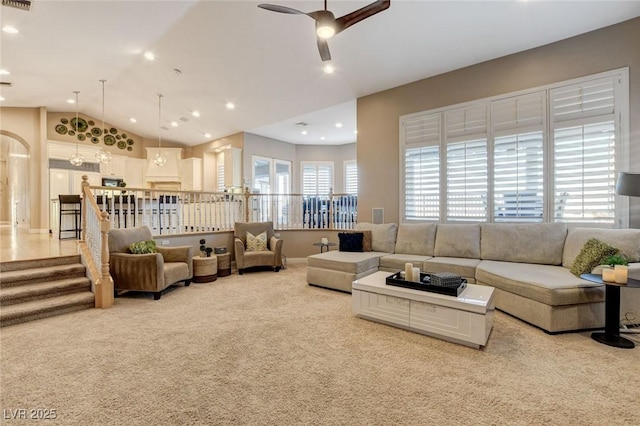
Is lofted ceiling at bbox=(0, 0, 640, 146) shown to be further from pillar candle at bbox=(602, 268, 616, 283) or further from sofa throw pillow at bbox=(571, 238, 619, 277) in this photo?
pillar candle at bbox=(602, 268, 616, 283)

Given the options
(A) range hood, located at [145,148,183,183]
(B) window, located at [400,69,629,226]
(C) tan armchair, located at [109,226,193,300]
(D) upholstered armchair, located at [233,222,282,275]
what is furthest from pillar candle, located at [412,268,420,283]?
(A) range hood, located at [145,148,183,183]

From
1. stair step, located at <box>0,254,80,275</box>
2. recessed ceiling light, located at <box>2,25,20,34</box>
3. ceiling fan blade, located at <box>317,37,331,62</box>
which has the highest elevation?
recessed ceiling light, located at <box>2,25,20,34</box>

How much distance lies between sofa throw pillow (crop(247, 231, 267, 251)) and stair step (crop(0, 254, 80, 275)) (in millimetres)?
2617

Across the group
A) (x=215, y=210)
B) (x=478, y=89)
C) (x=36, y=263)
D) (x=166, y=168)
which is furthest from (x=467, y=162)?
(x=166, y=168)

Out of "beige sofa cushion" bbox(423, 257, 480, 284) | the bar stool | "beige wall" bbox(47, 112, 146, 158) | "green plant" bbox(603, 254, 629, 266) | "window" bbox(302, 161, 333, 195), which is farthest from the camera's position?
"window" bbox(302, 161, 333, 195)

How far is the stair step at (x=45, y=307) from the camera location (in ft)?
10.2

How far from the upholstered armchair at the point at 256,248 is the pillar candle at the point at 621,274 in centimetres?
462

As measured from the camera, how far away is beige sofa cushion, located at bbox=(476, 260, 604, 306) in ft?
9.11

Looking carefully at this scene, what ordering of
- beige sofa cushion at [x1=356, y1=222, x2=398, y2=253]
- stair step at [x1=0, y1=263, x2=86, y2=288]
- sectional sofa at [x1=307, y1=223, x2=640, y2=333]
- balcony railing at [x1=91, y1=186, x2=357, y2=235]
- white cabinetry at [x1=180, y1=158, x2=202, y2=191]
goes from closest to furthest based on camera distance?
sectional sofa at [x1=307, y1=223, x2=640, y2=333]
stair step at [x1=0, y1=263, x2=86, y2=288]
beige sofa cushion at [x1=356, y1=222, x2=398, y2=253]
balcony railing at [x1=91, y1=186, x2=357, y2=235]
white cabinetry at [x1=180, y1=158, x2=202, y2=191]

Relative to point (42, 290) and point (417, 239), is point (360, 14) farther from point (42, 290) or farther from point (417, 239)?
point (42, 290)

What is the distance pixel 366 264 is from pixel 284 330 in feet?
6.03

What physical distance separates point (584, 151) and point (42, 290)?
702 cm

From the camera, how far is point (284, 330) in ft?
9.65

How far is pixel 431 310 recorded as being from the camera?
2.72 meters
